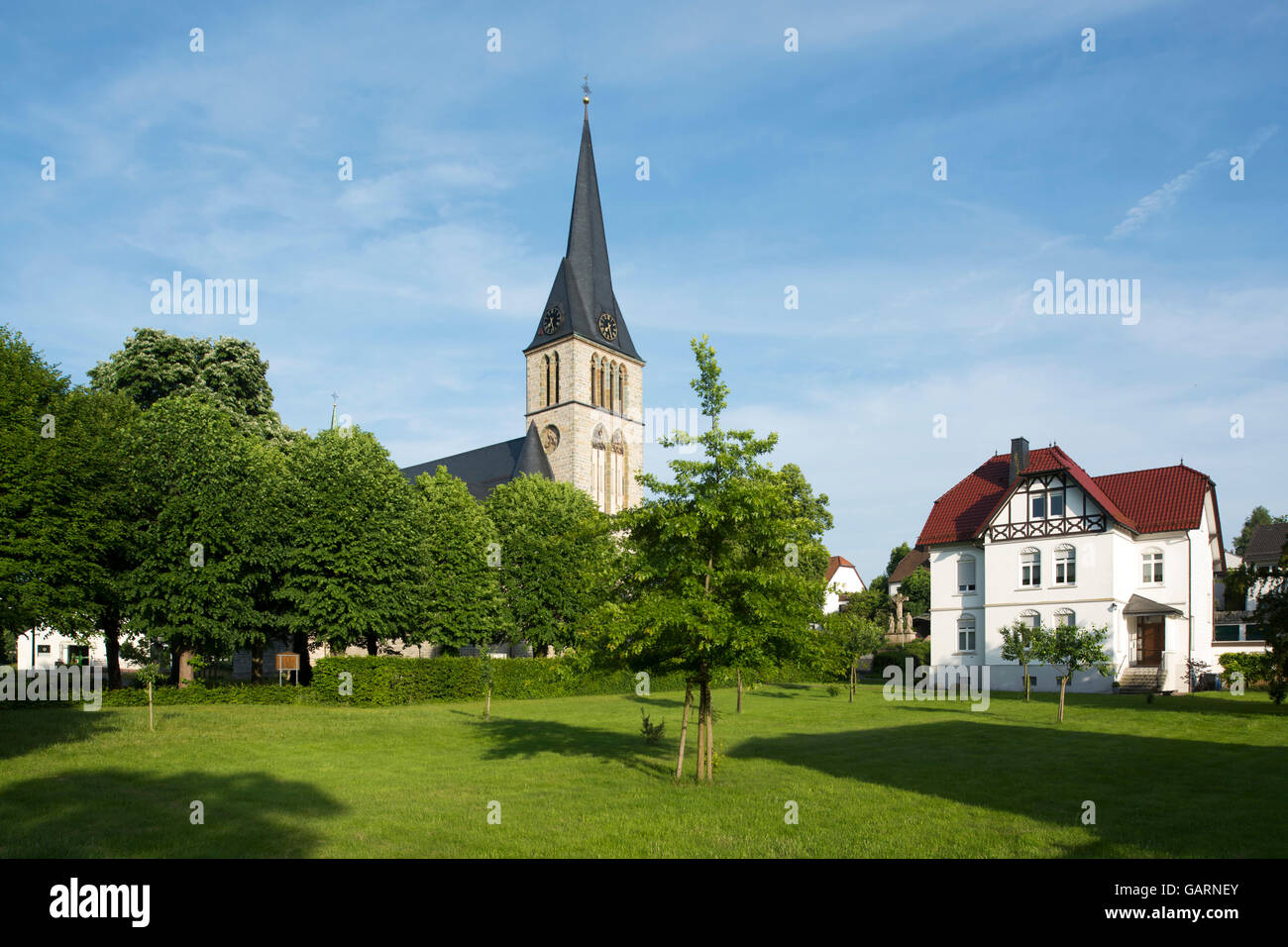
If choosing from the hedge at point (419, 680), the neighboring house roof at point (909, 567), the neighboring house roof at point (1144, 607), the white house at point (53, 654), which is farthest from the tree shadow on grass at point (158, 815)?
the neighboring house roof at point (909, 567)

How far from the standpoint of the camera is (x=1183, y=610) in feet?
140

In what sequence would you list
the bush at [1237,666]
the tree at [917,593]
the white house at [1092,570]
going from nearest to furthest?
the bush at [1237,666]
the white house at [1092,570]
the tree at [917,593]

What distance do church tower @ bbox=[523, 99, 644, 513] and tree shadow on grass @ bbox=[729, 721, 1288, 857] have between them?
197 ft

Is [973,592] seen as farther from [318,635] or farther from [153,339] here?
[153,339]

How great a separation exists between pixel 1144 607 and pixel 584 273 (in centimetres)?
5933

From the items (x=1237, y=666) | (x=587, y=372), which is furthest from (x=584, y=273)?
(x=1237, y=666)

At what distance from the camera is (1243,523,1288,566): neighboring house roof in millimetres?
75375

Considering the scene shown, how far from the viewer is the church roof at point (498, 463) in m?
82.9

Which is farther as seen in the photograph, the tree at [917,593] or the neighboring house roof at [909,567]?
the neighboring house roof at [909,567]

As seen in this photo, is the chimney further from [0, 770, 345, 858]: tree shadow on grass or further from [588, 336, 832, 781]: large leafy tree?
[0, 770, 345, 858]: tree shadow on grass

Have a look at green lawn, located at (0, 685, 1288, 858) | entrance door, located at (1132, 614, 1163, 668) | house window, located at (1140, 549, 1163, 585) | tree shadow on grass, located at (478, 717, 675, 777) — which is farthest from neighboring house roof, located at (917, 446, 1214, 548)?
tree shadow on grass, located at (478, 717, 675, 777)

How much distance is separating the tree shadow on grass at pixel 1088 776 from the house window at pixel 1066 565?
20.0m

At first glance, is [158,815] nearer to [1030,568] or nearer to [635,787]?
[635,787]

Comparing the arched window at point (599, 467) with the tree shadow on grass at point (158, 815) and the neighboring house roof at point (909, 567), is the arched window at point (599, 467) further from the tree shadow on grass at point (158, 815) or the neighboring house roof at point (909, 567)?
the tree shadow on grass at point (158, 815)
